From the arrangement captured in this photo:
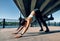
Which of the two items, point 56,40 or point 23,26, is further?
point 23,26

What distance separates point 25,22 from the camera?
7.57 meters

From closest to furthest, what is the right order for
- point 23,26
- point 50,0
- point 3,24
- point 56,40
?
1. point 56,40
2. point 23,26
3. point 50,0
4. point 3,24

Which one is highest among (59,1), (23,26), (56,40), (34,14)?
(59,1)

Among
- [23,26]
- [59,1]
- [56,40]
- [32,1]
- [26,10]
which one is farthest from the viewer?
[26,10]

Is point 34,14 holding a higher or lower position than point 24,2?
lower

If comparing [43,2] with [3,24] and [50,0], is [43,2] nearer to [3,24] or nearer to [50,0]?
[50,0]

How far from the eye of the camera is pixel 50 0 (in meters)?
10.9

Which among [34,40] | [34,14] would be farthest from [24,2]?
[34,40]

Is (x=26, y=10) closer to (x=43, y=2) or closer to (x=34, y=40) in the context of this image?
(x=43, y=2)

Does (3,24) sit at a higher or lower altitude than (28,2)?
lower

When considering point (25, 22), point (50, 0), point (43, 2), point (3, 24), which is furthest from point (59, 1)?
point (3, 24)

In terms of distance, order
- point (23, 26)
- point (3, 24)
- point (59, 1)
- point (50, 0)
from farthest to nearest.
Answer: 1. point (3, 24)
2. point (50, 0)
3. point (59, 1)
4. point (23, 26)

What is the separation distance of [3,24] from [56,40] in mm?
15170

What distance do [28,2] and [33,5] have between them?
2.72ft
